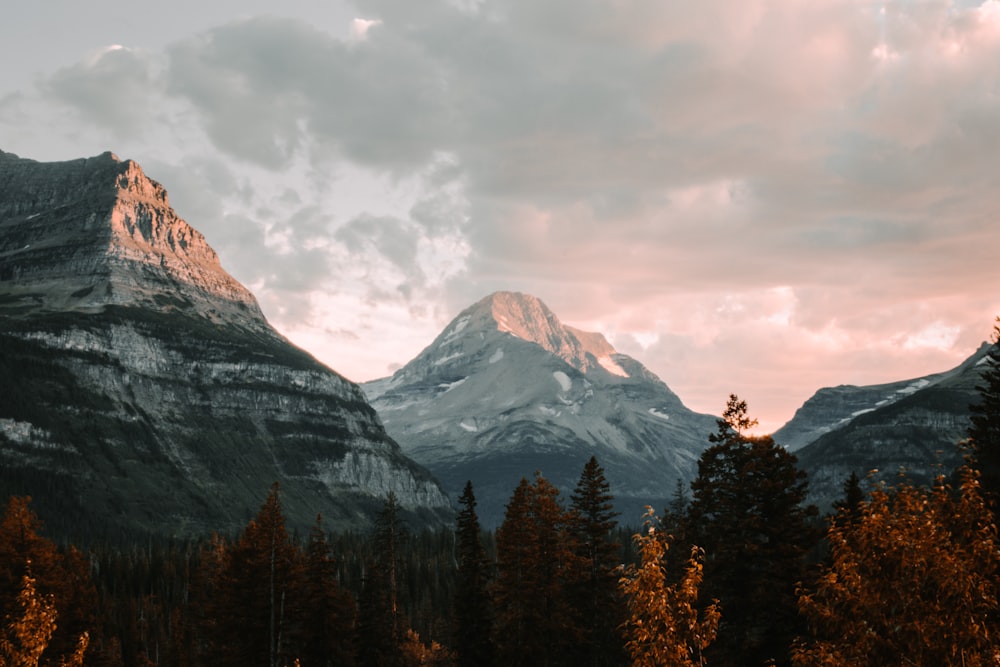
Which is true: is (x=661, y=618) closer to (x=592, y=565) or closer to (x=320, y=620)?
(x=592, y=565)

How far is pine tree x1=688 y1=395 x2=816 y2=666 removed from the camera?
4053cm

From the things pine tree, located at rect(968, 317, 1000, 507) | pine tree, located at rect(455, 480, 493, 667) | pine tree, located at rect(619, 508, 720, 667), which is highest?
pine tree, located at rect(968, 317, 1000, 507)

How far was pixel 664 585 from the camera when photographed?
1190 inches

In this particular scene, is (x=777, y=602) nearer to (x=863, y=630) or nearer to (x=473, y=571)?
(x=863, y=630)

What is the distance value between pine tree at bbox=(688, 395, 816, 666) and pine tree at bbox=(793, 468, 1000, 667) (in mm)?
14164

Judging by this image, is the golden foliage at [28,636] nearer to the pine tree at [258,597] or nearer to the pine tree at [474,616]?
the pine tree at [258,597]

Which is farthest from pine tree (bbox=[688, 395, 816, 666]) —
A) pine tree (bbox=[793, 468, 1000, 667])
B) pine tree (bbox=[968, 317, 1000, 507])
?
→ pine tree (bbox=[793, 468, 1000, 667])

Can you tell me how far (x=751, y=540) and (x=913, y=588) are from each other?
1827cm

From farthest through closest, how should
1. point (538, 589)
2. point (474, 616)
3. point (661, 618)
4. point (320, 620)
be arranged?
point (474, 616) < point (320, 620) < point (538, 589) < point (661, 618)

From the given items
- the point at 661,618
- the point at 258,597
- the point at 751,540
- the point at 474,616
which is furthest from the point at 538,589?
the point at 661,618

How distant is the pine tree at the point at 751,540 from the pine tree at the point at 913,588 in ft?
46.5

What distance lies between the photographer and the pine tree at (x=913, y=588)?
22.9 meters

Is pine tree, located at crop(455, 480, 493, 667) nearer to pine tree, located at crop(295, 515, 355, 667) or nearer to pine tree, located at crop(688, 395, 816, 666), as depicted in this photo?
pine tree, located at crop(295, 515, 355, 667)

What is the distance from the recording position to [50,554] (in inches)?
2286
